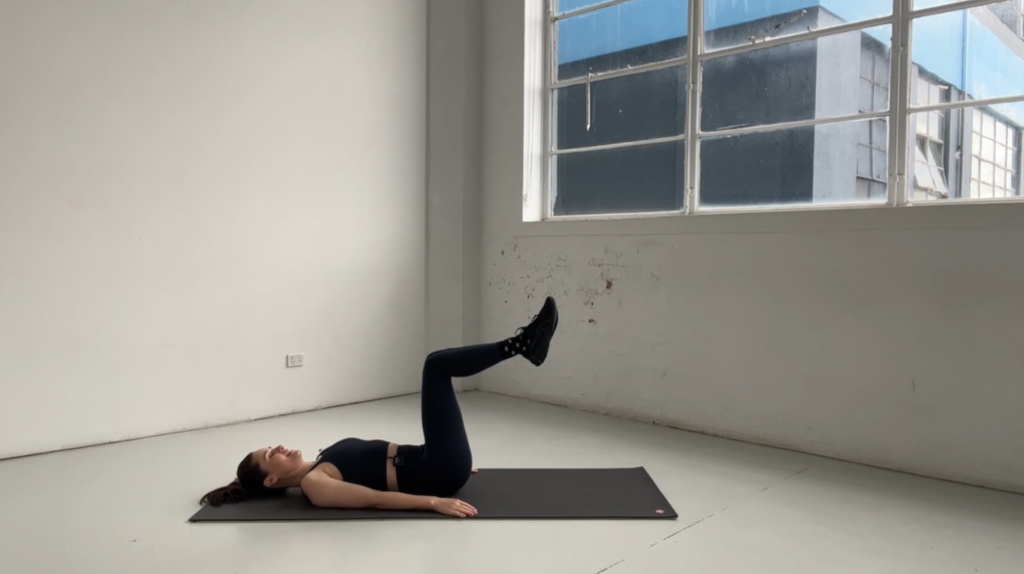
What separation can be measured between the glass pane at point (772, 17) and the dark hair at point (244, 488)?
345 centimetres

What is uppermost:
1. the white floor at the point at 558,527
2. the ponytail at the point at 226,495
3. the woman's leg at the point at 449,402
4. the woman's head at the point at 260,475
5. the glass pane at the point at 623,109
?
the glass pane at the point at 623,109

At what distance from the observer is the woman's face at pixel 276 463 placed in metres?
2.88

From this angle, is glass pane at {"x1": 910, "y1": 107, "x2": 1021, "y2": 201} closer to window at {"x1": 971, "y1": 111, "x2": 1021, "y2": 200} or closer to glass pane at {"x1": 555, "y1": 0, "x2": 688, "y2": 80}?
window at {"x1": 971, "y1": 111, "x2": 1021, "y2": 200}

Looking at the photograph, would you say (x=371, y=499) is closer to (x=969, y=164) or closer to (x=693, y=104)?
(x=693, y=104)

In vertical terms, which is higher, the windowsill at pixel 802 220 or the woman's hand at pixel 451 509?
the windowsill at pixel 802 220

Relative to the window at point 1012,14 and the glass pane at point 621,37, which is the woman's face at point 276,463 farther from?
the window at point 1012,14

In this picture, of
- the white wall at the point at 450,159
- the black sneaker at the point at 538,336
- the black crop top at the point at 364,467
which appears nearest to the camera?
the black sneaker at the point at 538,336

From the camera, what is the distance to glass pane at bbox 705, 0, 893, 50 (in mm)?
3852

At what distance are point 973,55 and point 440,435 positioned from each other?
121 inches

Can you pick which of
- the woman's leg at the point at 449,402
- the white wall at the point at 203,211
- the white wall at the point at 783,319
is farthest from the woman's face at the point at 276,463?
the white wall at the point at 783,319

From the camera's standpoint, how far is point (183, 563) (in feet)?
7.88

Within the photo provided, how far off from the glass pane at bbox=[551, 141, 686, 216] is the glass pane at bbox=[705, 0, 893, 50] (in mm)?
689

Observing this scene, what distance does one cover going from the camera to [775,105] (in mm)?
4152

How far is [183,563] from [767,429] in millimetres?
2954
